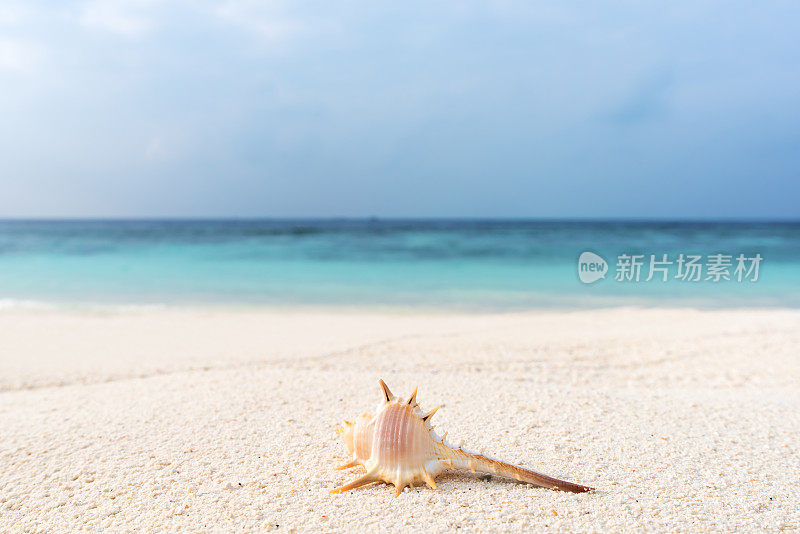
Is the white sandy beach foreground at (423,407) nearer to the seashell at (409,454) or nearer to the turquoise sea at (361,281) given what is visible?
the seashell at (409,454)

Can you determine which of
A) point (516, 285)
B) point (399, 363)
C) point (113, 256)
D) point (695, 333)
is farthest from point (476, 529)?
point (113, 256)

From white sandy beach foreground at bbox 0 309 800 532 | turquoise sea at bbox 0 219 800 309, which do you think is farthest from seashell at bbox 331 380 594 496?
turquoise sea at bbox 0 219 800 309

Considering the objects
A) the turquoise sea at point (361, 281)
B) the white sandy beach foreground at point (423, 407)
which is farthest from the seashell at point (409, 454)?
the turquoise sea at point (361, 281)

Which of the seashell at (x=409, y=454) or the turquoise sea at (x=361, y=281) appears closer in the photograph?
the seashell at (x=409, y=454)

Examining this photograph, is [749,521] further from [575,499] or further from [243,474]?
[243,474]

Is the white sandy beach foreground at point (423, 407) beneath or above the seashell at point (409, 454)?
beneath

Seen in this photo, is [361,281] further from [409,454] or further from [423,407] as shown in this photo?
[409,454]
